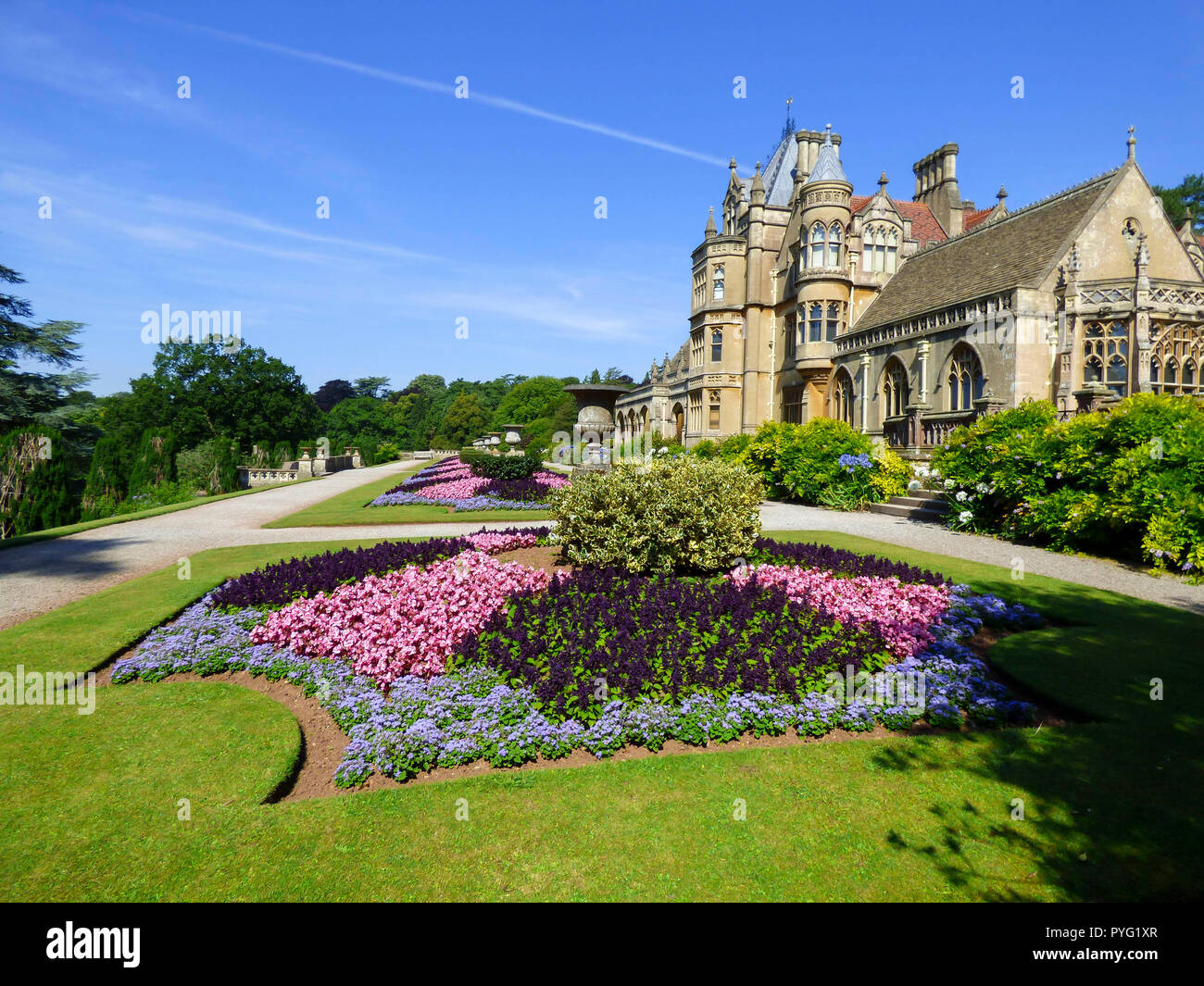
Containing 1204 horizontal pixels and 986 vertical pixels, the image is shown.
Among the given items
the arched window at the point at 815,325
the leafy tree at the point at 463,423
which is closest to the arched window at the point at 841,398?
the arched window at the point at 815,325

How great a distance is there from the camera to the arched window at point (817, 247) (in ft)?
106

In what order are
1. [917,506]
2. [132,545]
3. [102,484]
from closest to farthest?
[132,545] < [917,506] < [102,484]

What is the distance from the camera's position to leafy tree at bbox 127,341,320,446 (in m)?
57.9

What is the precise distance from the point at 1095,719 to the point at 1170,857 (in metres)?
1.75

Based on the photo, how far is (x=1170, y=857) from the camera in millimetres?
3180

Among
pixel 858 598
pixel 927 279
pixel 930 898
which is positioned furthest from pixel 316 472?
pixel 930 898

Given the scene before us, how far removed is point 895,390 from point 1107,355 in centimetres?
770

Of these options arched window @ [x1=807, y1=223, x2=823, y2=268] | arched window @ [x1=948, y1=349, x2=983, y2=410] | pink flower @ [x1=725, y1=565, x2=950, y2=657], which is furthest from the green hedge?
arched window @ [x1=807, y1=223, x2=823, y2=268]

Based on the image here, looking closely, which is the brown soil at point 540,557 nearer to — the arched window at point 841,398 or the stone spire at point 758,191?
the arched window at point 841,398

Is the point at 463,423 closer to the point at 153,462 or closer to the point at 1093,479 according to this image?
the point at 153,462

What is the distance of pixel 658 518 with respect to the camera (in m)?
8.29

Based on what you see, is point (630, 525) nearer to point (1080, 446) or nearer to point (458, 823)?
point (458, 823)

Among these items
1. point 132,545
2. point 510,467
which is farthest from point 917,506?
point 132,545

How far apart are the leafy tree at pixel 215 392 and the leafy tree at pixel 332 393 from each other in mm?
63114
